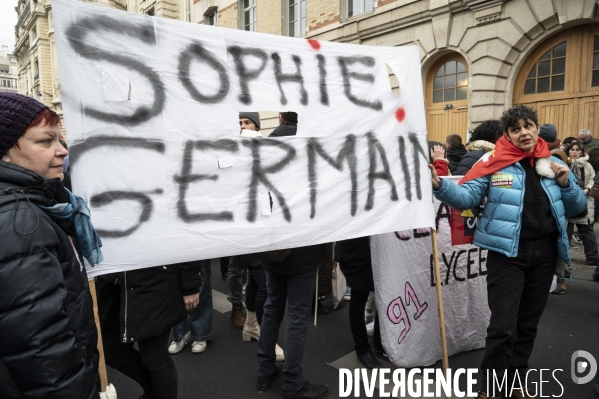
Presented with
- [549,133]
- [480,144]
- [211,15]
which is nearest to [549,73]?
[549,133]

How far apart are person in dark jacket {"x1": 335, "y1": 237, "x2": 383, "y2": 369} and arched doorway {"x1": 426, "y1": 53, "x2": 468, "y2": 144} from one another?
7.29m

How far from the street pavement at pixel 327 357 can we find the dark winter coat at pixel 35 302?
161 centimetres

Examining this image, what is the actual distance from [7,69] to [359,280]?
118270mm

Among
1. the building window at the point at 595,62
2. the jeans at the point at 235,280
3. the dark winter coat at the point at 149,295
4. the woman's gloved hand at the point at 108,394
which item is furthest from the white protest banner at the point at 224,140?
the building window at the point at 595,62

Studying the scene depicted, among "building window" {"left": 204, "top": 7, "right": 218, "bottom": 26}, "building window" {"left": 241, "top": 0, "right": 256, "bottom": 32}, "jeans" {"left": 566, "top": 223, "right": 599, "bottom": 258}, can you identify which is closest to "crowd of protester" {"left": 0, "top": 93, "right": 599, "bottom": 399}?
"jeans" {"left": 566, "top": 223, "right": 599, "bottom": 258}

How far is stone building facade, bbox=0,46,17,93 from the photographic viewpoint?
292ft

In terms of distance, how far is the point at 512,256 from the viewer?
223 cm

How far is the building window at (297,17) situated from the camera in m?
12.4

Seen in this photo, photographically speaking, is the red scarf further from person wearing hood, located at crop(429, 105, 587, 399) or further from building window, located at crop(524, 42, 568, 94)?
building window, located at crop(524, 42, 568, 94)

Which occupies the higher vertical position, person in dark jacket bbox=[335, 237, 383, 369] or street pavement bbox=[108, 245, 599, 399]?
person in dark jacket bbox=[335, 237, 383, 369]

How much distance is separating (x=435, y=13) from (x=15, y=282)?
9689 millimetres

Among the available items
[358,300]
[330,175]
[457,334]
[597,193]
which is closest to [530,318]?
[457,334]

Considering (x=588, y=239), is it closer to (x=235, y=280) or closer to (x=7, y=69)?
(x=235, y=280)

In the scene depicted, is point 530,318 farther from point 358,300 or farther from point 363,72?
point 363,72
